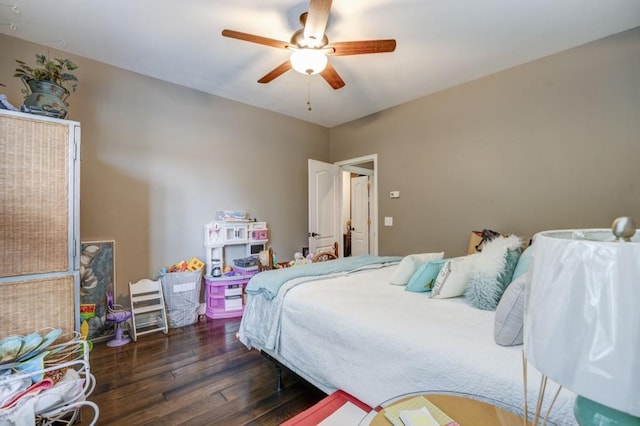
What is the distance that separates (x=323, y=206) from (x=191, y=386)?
120 inches

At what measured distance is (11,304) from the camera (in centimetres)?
160

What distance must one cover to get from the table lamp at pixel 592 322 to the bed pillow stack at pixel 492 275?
1162 mm

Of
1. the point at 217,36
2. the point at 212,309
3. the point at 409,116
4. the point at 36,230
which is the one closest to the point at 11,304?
the point at 36,230

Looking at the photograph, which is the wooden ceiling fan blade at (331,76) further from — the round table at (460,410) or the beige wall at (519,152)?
the round table at (460,410)

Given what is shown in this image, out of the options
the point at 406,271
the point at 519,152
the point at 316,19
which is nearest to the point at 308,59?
the point at 316,19

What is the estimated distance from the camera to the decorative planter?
184 cm

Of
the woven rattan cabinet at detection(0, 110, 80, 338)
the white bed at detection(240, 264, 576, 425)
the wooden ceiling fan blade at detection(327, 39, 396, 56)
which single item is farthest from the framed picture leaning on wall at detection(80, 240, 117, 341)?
the wooden ceiling fan blade at detection(327, 39, 396, 56)

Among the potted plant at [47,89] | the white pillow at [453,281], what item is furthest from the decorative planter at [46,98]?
the white pillow at [453,281]

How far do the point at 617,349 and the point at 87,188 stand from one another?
364cm

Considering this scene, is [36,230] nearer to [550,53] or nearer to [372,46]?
[372,46]

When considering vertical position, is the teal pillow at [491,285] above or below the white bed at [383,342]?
above

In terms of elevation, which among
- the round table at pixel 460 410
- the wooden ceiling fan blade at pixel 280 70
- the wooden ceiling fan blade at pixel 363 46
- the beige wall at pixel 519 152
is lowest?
the round table at pixel 460 410

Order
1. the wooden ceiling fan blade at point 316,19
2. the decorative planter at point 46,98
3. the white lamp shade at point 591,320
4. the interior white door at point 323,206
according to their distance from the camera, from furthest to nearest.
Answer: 1. the interior white door at point 323,206
2. the decorative planter at point 46,98
3. the wooden ceiling fan blade at point 316,19
4. the white lamp shade at point 591,320

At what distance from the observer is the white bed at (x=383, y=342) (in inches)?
41.4
